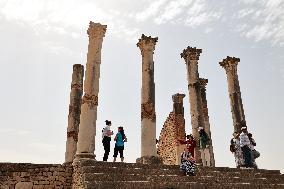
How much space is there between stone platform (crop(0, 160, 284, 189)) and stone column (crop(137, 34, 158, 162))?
418 cm

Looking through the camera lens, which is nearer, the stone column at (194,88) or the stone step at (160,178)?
the stone step at (160,178)

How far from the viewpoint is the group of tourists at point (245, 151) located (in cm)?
1426

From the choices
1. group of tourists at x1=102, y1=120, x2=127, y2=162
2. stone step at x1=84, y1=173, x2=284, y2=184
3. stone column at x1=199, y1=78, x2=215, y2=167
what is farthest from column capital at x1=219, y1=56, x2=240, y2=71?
stone step at x1=84, y1=173, x2=284, y2=184

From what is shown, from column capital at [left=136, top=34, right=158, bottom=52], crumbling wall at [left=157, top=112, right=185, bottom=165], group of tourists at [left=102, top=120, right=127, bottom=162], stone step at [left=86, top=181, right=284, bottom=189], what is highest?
column capital at [left=136, top=34, right=158, bottom=52]

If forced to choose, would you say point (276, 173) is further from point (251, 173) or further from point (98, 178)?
point (98, 178)

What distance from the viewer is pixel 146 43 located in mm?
18312

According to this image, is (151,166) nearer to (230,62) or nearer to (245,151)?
(245,151)

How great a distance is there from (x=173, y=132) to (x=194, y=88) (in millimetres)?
5110

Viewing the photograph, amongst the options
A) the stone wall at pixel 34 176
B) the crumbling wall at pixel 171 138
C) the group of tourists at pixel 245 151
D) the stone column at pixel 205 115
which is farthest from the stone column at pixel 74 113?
the group of tourists at pixel 245 151

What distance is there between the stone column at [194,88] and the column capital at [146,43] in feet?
8.82

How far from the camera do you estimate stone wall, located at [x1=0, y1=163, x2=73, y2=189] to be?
451 inches

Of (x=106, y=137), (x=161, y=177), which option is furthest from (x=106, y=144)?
(x=161, y=177)

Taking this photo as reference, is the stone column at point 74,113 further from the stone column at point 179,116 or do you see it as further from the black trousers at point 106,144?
the stone column at point 179,116

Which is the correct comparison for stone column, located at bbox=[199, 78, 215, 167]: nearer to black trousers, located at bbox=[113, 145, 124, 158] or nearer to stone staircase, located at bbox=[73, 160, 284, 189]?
stone staircase, located at bbox=[73, 160, 284, 189]
